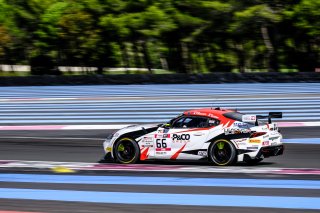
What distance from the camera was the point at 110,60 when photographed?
3688 cm

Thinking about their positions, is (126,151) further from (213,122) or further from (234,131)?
(234,131)

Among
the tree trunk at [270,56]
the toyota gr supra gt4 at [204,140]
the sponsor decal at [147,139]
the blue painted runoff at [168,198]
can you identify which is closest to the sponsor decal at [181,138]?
the toyota gr supra gt4 at [204,140]

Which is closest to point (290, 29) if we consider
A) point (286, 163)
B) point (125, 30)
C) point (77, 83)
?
point (125, 30)

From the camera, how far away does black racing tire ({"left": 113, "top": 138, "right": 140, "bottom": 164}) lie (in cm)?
1230

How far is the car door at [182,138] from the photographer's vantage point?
11844 millimetres

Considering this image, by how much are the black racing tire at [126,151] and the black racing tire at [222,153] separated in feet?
4.95

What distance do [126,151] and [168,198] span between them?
370cm

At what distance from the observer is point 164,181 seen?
33.8 feet

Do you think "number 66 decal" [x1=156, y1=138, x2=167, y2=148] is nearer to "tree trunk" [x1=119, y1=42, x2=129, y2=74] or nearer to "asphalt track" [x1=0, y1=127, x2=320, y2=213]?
"asphalt track" [x1=0, y1=127, x2=320, y2=213]

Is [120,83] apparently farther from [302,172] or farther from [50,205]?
[50,205]

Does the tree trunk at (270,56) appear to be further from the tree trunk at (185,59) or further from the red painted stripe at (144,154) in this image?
A: the red painted stripe at (144,154)

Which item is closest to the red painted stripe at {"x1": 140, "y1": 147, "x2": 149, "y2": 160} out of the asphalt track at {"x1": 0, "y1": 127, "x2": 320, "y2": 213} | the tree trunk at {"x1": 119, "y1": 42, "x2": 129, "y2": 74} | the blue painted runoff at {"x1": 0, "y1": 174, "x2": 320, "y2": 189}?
the asphalt track at {"x1": 0, "y1": 127, "x2": 320, "y2": 213}

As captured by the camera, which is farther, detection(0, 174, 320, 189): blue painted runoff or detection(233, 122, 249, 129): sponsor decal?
detection(233, 122, 249, 129): sponsor decal

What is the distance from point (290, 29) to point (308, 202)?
1084 inches
